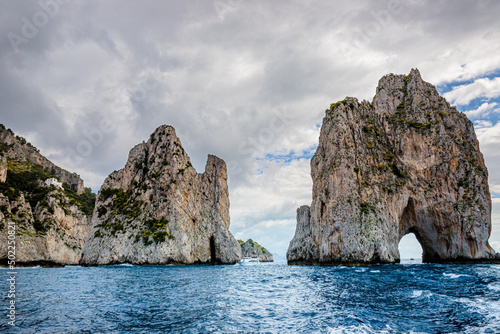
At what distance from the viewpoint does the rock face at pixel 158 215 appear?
6888 centimetres

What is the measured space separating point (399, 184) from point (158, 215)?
201ft

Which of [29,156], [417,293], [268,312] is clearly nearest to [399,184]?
[417,293]

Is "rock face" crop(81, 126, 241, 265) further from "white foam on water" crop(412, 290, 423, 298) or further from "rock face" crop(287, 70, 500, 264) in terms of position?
"white foam on water" crop(412, 290, 423, 298)

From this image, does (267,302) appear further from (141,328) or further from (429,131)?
(429,131)

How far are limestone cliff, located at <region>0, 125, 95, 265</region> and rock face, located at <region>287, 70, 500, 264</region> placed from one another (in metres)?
60.2

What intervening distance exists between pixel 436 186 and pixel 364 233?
2374 centimetres

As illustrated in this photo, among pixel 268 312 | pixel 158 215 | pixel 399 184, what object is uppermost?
pixel 399 184

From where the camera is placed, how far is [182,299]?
56.7ft

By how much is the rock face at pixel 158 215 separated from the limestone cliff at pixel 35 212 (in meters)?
12.8

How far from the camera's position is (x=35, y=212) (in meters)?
84.0

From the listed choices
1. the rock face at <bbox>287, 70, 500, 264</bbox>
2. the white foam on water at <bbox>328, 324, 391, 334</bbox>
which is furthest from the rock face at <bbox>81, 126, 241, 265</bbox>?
the white foam on water at <bbox>328, 324, 391, 334</bbox>

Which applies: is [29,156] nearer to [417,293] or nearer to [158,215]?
[158,215]

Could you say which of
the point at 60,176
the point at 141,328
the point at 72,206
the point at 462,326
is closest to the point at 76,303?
the point at 141,328

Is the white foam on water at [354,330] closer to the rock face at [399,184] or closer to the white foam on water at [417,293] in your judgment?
the white foam on water at [417,293]
